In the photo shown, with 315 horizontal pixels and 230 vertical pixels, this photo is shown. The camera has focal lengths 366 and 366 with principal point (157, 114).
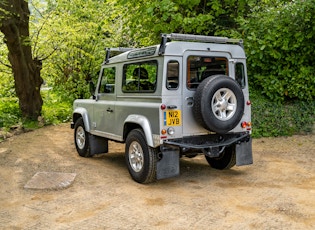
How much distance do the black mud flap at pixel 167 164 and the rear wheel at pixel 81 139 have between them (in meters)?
2.58

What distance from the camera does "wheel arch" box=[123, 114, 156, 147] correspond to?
17.1 feet

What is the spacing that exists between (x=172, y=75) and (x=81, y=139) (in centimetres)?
319

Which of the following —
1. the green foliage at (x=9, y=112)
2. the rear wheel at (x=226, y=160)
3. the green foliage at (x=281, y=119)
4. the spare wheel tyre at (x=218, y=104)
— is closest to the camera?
the spare wheel tyre at (x=218, y=104)

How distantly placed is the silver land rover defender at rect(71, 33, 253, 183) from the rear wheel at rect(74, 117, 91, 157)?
137 cm

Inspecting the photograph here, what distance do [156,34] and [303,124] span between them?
496 cm

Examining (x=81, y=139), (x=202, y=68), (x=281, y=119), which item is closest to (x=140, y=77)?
(x=202, y=68)

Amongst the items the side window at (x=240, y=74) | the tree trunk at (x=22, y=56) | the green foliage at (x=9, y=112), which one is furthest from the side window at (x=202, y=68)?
the green foliage at (x=9, y=112)

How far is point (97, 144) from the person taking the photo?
7293mm

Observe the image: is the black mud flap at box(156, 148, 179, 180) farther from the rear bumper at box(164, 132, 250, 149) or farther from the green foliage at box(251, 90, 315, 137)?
the green foliage at box(251, 90, 315, 137)

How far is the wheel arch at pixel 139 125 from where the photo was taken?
5.21 meters

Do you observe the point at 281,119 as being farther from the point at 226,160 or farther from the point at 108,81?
the point at 108,81

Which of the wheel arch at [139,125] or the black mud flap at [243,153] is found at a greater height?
the wheel arch at [139,125]

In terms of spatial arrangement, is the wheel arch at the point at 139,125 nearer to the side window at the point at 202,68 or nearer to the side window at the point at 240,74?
the side window at the point at 202,68

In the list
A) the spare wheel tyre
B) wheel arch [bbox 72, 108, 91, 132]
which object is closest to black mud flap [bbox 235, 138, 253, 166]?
the spare wheel tyre
